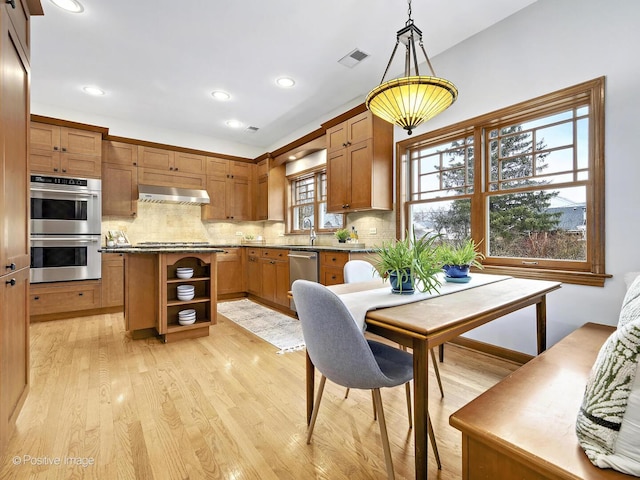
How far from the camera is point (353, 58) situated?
3.13 m

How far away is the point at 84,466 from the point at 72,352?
184 cm

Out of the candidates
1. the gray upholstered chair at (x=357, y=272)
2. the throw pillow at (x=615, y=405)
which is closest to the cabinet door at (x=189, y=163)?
the gray upholstered chair at (x=357, y=272)

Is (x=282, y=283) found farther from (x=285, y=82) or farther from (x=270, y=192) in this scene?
(x=285, y=82)

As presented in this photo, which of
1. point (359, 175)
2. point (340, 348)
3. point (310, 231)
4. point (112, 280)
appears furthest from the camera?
point (310, 231)

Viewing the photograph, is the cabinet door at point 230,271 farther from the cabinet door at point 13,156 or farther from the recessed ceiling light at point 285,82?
the cabinet door at point 13,156

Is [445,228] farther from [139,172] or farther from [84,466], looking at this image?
[139,172]

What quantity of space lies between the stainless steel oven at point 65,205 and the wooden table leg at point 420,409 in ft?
14.9

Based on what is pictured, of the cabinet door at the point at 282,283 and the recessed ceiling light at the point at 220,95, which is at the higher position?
the recessed ceiling light at the point at 220,95

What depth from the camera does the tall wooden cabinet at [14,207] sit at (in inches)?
55.6

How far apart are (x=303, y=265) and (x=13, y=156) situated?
9.30ft

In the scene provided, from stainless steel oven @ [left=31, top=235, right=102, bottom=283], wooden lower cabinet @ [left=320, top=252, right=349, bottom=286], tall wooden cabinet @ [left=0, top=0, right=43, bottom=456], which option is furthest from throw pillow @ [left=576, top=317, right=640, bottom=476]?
stainless steel oven @ [left=31, top=235, right=102, bottom=283]

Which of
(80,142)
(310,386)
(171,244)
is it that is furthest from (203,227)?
(310,386)

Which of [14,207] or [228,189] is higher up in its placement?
[228,189]

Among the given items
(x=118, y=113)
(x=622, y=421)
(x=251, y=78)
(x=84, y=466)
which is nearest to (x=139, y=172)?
(x=118, y=113)
